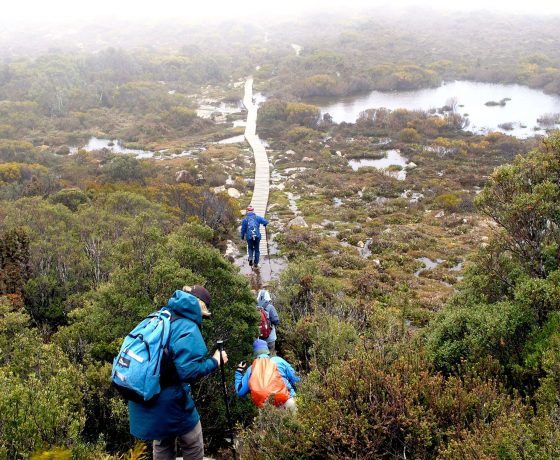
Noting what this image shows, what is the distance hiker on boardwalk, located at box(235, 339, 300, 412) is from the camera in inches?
206

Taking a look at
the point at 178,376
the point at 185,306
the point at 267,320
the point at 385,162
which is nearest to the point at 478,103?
the point at 385,162

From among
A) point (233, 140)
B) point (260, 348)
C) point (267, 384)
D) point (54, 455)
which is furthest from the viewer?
point (233, 140)

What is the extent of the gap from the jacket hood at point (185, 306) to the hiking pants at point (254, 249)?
33.0ft

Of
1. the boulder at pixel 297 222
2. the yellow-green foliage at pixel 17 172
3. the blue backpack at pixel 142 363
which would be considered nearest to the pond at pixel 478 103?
the boulder at pixel 297 222

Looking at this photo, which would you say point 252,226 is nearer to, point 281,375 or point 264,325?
point 264,325

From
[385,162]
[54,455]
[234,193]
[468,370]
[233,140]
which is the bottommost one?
[233,140]

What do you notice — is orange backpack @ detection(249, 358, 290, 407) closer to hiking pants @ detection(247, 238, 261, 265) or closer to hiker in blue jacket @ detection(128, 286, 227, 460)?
hiker in blue jacket @ detection(128, 286, 227, 460)

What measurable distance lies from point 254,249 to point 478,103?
42818 millimetres

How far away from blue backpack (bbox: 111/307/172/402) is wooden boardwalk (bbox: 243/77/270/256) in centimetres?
1300

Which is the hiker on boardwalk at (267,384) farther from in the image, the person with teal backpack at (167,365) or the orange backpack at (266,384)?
the person with teal backpack at (167,365)

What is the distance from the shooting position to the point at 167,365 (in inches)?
159

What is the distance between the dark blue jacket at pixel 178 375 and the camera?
13.2ft

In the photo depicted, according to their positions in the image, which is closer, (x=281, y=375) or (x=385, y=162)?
(x=281, y=375)

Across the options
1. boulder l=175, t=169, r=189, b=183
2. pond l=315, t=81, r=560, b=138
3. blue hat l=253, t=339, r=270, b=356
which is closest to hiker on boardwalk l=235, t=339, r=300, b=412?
blue hat l=253, t=339, r=270, b=356
